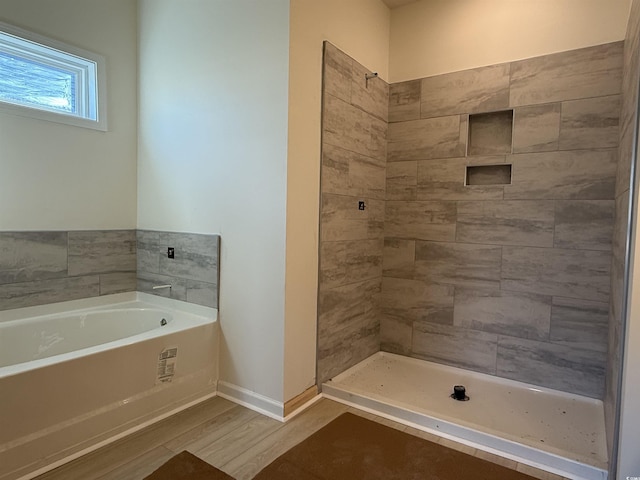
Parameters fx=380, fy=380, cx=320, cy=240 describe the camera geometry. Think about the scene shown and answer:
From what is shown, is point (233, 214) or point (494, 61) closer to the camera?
point (233, 214)

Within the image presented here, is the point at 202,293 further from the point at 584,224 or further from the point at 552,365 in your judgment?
the point at 584,224

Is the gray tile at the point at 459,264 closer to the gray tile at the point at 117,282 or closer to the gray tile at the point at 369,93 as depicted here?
the gray tile at the point at 369,93

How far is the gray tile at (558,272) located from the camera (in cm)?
243

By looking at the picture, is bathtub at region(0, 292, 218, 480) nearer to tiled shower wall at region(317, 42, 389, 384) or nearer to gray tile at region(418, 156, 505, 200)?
tiled shower wall at region(317, 42, 389, 384)

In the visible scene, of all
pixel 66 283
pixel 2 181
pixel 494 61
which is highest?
pixel 494 61

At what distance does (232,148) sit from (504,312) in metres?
2.22

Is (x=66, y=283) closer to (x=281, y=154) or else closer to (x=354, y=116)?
(x=281, y=154)

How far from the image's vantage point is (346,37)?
2.65m

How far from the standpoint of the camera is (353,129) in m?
2.76

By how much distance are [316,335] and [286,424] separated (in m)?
0.57

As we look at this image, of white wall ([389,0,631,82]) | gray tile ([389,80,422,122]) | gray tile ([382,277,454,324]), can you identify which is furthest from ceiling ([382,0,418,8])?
gray tile ([382,277,454,324])

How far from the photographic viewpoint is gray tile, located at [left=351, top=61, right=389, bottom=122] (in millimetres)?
2754

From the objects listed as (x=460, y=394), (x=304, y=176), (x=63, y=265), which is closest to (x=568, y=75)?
(x=304, y=176)

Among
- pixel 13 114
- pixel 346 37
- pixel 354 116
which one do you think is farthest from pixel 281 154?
pixel 13 114
